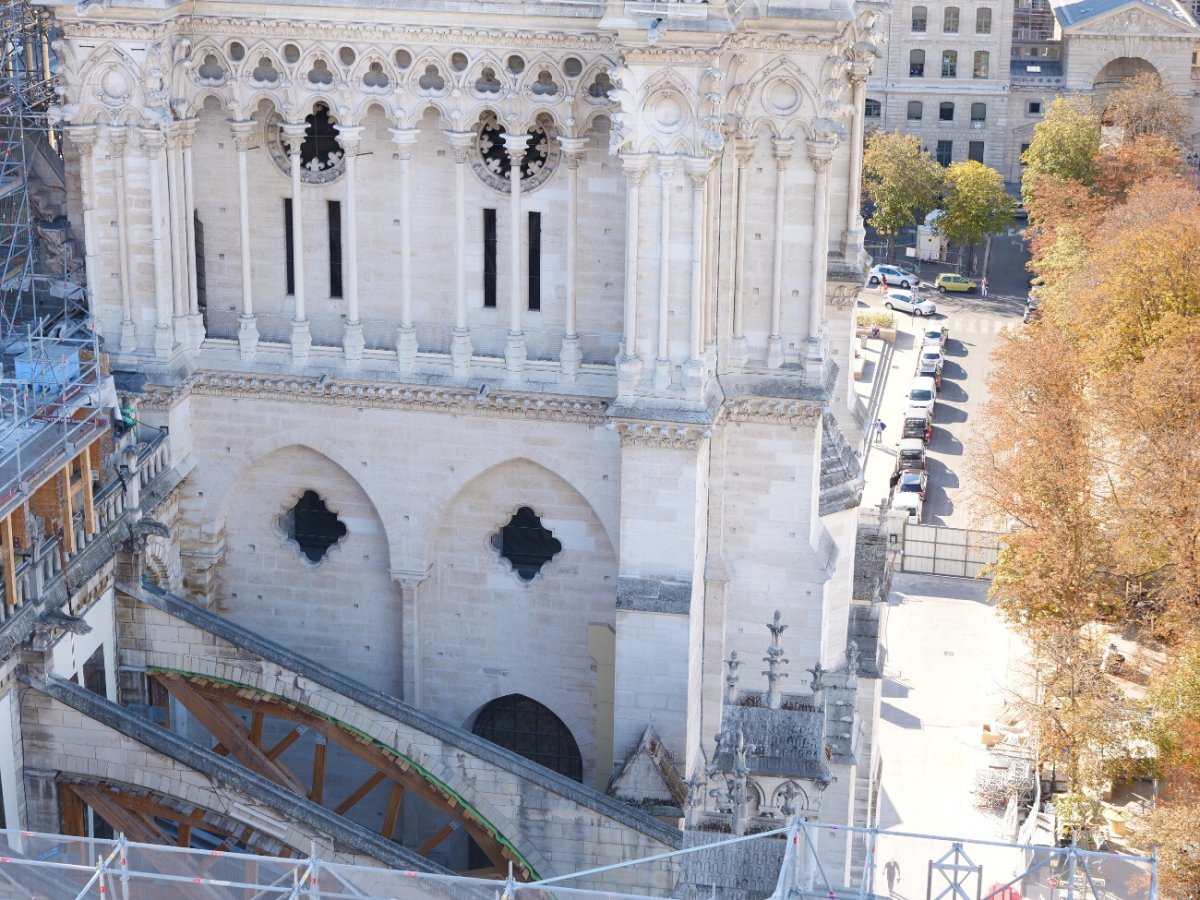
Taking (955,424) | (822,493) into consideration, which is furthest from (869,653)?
(955,424)

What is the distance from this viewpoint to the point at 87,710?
4728 cm

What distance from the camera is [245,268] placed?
54000 mm

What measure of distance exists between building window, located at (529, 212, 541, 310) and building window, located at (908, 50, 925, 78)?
101m

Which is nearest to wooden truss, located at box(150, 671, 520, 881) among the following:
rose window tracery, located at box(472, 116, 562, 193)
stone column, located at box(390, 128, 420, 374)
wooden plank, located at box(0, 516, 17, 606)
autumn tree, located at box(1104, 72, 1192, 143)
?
wooden plank, located at box(0, 516, 17, 606)

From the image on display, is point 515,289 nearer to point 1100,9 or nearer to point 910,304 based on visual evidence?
point 910,304

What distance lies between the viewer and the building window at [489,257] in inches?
2090

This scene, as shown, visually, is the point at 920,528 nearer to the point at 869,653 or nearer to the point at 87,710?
the point at 869,653

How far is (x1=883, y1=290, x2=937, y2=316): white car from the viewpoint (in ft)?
420

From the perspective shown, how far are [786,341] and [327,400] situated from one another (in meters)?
11.3

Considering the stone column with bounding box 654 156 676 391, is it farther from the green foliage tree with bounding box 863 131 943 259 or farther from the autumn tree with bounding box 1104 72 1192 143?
the autumn tree with bounding box 1104 72 1192 143

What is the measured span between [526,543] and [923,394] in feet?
194

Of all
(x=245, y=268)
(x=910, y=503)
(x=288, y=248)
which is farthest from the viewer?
(x=910, y=503)

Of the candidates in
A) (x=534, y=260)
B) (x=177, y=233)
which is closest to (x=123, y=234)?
(x=177, y=233)

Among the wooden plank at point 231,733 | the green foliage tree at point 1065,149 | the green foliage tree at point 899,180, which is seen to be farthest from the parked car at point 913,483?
the wooden plank at point 231,733
